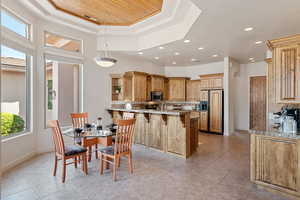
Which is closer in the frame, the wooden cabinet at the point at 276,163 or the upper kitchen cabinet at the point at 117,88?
the wooden cabinet at the point at 276,163

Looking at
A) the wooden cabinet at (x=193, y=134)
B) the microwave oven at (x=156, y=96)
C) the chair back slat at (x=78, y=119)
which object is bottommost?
the wooden cabinet at (x=193, y=134)

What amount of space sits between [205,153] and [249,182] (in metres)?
1.58

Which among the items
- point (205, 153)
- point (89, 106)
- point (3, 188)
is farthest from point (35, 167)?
point (205, 153)

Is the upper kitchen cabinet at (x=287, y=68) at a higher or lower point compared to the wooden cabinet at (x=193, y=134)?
higher

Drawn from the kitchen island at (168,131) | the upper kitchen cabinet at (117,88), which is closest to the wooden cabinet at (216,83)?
the kitchen island at (168,131)

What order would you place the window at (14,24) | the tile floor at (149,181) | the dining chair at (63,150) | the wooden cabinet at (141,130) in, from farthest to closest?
the wooden cabinet at (141,130)
the window at (14,24)
the dining chair at (63,150)
the tile floor at (149,181)

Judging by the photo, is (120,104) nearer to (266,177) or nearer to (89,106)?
(89,106)

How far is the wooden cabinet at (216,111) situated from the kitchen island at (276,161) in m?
4.16

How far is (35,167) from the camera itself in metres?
3.54

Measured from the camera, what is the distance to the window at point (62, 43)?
4711 mm

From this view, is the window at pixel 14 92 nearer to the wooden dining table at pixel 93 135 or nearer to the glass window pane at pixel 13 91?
the glass window pane at pixel 13 91

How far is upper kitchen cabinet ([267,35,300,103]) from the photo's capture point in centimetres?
254

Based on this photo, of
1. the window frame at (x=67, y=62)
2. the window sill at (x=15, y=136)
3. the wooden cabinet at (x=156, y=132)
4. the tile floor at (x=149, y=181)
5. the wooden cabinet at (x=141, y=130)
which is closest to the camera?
the tile floor at (x=149, y=181)

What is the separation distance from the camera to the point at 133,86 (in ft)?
21.4
